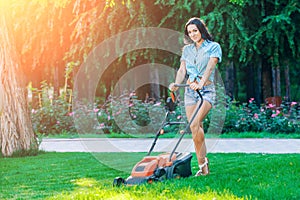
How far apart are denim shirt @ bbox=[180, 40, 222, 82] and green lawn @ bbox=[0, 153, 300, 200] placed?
112 centimetres

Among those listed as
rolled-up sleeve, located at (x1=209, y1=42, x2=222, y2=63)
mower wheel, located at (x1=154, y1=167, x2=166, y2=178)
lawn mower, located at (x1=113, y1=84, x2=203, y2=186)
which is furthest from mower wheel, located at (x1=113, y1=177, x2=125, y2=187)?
rolled-up sleeve, located at (x1=209, y1=42, x2=222, y2=63)

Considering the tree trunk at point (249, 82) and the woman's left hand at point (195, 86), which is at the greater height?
the woman's left hand at point (195, 86)

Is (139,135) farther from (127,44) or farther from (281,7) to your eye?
(281,7)

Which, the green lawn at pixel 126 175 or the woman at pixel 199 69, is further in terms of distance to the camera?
the woman at pixel 199 69

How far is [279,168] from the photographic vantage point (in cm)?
599

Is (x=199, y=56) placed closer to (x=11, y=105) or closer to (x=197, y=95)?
(x=197, y=95)

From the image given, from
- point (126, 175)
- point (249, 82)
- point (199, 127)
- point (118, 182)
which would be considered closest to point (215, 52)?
point (199, 127)

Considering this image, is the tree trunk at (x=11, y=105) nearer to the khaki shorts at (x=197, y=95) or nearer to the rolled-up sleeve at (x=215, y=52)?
the khaki shorts at (x=197, y=95)

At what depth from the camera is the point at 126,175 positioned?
20.4 ft

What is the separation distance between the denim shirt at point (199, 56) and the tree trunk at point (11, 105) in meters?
3.89

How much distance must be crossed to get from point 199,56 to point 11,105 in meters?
4.09

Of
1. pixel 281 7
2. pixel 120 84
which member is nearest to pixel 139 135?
pixel 281 7

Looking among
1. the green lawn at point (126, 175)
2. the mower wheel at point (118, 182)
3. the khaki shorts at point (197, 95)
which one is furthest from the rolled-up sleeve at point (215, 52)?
the mower wheel at point (118, 182)

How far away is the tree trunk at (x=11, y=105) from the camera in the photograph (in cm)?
846
